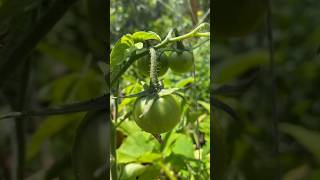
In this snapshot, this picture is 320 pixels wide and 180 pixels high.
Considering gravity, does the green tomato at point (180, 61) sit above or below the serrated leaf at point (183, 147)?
above

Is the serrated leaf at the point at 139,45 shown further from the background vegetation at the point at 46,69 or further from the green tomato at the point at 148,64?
the background vegetation at the point at 46,69

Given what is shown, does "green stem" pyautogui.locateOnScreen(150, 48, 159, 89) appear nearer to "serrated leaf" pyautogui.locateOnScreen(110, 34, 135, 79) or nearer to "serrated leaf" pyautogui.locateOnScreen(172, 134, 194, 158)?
"serrated leaf" pyautogui.locateOnScreen(110, 34, 135, 79)

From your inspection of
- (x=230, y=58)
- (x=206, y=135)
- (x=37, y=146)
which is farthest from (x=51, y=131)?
(x=206, y=135)

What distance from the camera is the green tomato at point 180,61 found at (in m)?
0.84

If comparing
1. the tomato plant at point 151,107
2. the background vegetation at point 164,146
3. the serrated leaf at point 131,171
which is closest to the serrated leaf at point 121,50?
the tomato plant at point 151,107

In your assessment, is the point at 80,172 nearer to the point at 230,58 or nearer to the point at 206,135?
the point at 230,58

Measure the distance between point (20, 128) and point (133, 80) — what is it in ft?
1.64

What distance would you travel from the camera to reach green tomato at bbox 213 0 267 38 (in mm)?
544

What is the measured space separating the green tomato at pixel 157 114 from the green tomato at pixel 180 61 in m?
0.10

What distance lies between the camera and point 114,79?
2.62 ft

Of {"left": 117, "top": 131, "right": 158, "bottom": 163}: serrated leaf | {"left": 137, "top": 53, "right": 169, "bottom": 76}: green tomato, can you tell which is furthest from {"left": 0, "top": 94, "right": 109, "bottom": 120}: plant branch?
{"left": 117, "top": 131, "right": 158, "bottom": 163}: serrated leaf

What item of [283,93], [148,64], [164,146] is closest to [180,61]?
[148,64]

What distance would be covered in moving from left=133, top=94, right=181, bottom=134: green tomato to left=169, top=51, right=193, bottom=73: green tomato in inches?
3.8

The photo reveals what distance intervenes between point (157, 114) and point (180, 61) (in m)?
0.14
